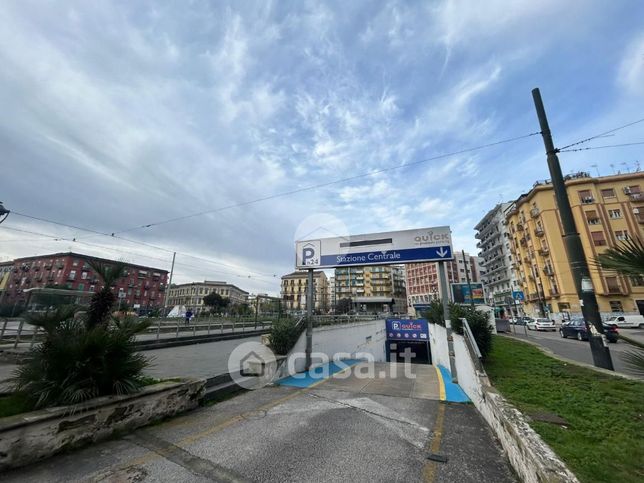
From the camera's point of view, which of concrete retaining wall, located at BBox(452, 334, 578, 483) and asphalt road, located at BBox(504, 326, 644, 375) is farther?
asphalt road, located at BBox(504, 326, 644, 375)

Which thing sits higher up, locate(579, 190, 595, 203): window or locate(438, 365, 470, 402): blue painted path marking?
locate(579, 190, 595, 203): window

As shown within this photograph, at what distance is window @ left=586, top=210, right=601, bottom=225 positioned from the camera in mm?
39344

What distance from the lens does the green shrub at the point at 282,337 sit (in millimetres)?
8086

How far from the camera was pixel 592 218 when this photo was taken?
130 feet

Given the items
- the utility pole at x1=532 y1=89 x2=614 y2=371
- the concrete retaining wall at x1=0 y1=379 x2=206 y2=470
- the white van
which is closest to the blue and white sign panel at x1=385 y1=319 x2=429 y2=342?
the utility pole at x1=532 y1=89 x2=614 y2=371

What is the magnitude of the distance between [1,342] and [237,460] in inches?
450

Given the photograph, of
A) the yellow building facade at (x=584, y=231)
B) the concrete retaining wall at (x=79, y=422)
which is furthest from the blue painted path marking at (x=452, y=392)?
the yellow building facade at (x=584, y=231)

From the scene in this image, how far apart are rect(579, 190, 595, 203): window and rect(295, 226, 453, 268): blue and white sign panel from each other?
48.3 meters

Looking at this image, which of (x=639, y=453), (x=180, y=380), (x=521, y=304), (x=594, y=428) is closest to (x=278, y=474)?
(x=180, y=380)

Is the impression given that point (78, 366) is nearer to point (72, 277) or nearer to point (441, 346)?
point (441, 346)

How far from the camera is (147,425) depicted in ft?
13.4

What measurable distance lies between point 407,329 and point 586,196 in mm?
39256

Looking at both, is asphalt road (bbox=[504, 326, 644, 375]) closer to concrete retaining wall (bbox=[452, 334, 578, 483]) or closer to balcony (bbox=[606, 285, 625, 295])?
concrete retaining wall (bbox=[452, 334, 578, 483])

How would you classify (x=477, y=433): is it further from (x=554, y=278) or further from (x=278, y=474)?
(x=554, y=278)
